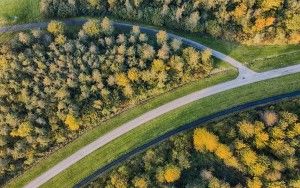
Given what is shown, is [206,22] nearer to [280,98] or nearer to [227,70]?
[227,70]

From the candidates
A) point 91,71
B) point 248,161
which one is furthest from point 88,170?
point 248,161

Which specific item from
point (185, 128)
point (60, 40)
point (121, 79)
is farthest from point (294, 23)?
point (60, 40)

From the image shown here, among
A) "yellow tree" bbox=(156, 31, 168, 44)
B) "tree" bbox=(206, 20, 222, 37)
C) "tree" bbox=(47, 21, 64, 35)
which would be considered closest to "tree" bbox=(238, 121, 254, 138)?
"tree" bbox=(206, 20, 222, 37)

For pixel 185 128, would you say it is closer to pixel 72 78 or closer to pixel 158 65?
pixel 158 65

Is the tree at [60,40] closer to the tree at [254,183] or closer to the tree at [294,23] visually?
the tree at [254,183]

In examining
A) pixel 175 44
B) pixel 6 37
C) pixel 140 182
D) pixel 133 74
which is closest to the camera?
pixel 140 182

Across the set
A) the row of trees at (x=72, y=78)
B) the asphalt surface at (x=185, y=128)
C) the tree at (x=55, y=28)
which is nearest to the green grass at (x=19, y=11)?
the row of trees at (x=72, y=78)
